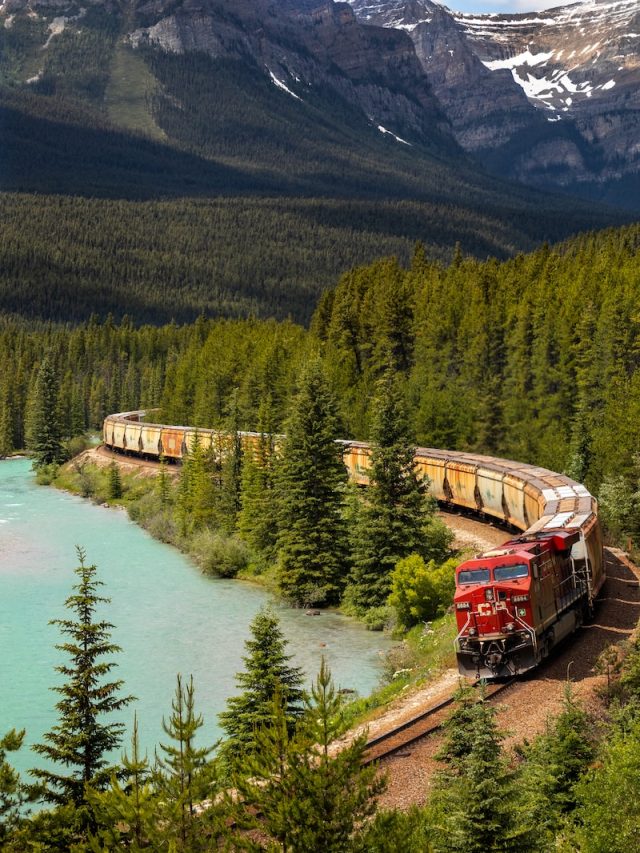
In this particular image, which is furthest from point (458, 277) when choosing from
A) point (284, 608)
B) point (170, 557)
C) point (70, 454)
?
point (284, 608)

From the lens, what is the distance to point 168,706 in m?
34.1

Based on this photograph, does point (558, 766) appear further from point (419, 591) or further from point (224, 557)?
point (224, 557)

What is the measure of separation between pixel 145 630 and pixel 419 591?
37.6ft

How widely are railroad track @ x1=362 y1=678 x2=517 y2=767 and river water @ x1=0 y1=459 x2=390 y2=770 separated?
7594 millimetres

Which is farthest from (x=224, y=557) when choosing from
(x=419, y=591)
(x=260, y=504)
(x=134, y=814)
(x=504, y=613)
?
(x=134, y=814)

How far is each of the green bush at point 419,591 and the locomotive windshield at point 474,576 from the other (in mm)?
11578

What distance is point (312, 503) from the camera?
51.3 m

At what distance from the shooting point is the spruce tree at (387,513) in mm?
47125

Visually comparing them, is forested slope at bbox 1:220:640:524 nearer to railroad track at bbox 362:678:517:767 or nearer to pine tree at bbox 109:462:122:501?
pine tree at bbox 109:462:122:501

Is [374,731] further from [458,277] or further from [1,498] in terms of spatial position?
[458,277]

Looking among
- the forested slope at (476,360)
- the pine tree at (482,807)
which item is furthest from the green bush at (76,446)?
the pine tree at (482,807)

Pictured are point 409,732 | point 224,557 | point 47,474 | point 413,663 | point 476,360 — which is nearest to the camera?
point 409,732

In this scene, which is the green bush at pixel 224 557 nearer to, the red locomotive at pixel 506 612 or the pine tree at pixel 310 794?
the red locomotive at pixel 506 612

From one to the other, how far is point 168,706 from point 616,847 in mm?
19832
